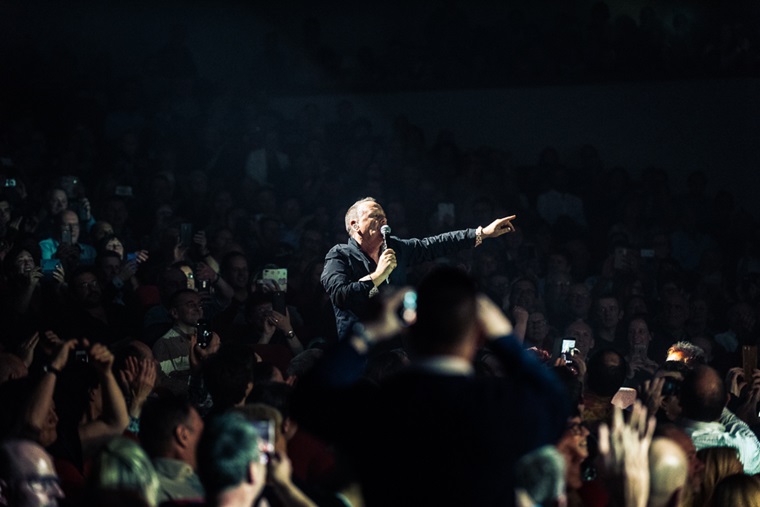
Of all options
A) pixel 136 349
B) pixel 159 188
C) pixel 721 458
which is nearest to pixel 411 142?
pixel 159 188

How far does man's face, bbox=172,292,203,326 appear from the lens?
6.21 meters

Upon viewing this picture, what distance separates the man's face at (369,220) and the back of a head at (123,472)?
2903mm

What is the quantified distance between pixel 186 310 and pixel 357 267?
39.2 inches

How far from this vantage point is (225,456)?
2609mm

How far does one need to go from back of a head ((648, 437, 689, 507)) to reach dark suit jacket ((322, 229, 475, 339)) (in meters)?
2.37

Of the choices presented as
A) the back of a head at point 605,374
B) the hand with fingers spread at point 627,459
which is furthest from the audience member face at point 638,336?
the hand with fingers spread at point 627,459

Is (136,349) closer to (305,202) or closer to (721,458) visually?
(721,458)

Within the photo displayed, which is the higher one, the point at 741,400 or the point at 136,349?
the point at 136,349

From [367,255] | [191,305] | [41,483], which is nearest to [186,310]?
[191,305]

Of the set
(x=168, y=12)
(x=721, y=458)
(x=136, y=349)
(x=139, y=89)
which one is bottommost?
(x=721, y=458)

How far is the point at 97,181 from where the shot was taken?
915cm

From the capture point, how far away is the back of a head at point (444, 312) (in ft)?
8.01

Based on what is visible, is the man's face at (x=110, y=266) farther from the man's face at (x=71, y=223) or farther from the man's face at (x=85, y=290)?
the man's face at (x=71, y=223)

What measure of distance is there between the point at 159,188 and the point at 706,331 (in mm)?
3942
